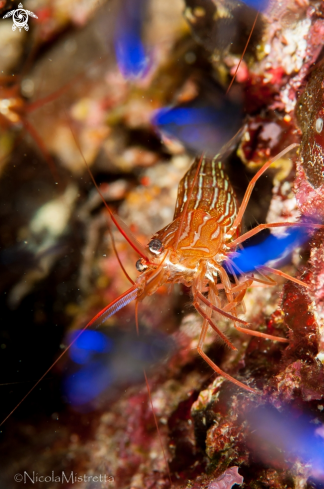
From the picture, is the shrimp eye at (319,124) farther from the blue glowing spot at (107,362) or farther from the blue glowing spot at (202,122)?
the blue glowing spot at (107,362)

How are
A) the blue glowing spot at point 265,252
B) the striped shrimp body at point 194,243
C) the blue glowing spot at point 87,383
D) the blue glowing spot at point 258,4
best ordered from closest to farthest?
the striped shrimp body at point 194,243, the blue glowing spot at point 265,252, the blue glowing spot at point 258,4, the blue glowing spot at point 87,383

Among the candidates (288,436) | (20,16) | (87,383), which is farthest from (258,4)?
(87,383)

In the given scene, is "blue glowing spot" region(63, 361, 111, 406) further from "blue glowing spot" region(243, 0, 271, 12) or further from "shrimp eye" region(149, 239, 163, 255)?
"blue glowing spot" region(243, 0, 271, 12)

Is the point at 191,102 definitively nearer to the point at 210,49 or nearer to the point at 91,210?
the point at 210,49

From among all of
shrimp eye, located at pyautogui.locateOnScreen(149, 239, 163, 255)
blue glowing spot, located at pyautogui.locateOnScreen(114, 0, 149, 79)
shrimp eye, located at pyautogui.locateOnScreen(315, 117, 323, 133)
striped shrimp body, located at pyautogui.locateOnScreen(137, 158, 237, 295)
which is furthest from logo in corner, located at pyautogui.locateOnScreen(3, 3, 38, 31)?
shrimp eye, located at pyautogui.locateOnScreen(315, 117, 323, 133)

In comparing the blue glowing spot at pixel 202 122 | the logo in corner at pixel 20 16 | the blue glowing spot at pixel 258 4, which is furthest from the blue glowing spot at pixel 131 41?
the blue glowing spot at pixel 258 4

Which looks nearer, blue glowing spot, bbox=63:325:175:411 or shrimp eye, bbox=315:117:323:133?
shrimp eye, bbox=315:117:323:133
